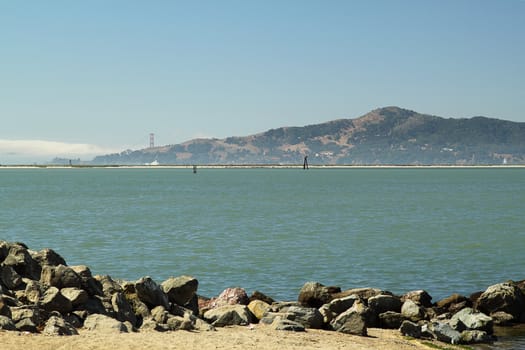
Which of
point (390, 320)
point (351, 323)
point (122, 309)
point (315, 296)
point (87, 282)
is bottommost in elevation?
point (390, 320)

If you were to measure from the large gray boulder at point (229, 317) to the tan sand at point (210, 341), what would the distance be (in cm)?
→ 50

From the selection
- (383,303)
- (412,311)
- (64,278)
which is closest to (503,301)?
(412,311)

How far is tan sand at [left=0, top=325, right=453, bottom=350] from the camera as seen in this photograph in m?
18.0

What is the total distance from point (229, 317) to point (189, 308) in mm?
2721

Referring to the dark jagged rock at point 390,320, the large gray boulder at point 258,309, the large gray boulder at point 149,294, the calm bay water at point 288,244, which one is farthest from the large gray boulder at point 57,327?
the calm bay water at point 288,244

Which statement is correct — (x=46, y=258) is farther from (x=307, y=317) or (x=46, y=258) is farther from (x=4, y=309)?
(x=307, y=317)

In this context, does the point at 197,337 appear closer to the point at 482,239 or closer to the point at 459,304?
the point at 459,304

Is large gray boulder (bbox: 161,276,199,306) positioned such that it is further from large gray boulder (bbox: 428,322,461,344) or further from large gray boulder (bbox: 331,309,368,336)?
large gray boulder (bbox: 428,322,461,344)

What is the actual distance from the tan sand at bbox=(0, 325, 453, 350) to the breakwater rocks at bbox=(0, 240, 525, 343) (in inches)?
23.9

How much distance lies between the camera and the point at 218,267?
41.2 metres

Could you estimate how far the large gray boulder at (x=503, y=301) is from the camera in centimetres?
2725

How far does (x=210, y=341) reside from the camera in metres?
19.2

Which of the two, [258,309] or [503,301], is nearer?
[258,309]

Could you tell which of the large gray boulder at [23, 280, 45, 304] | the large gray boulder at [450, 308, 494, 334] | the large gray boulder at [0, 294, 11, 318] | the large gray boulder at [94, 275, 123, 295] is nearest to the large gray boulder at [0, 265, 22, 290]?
the large gray boulder at [23, 280, 45, 304]
